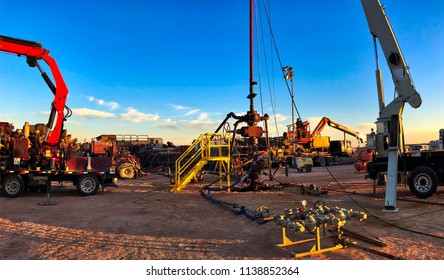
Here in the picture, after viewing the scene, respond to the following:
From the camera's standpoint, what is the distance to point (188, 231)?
24.3 feet

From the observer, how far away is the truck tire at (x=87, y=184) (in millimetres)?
14500

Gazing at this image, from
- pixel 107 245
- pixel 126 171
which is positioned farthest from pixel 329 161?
pixel 107 245

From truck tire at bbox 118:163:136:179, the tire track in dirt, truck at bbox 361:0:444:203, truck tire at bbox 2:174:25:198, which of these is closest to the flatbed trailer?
truck tire at bbox 2:174:25:198

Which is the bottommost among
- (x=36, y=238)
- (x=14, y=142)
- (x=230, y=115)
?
(x=36, y=238)

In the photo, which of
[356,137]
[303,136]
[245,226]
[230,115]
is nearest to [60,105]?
[230,115]

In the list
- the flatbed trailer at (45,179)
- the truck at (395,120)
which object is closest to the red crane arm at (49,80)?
the flatbed trailer at (45,179)

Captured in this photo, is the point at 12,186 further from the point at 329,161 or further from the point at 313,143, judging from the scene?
the point at 329,161

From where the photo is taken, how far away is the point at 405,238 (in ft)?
21.1

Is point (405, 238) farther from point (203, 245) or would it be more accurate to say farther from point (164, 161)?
point (164, 161)

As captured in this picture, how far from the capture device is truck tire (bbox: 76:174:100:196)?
1450 cm

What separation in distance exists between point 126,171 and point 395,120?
20026 millimetres

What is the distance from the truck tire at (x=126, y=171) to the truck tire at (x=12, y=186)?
33.8ft

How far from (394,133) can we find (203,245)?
8.15 m

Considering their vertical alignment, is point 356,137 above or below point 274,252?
above
